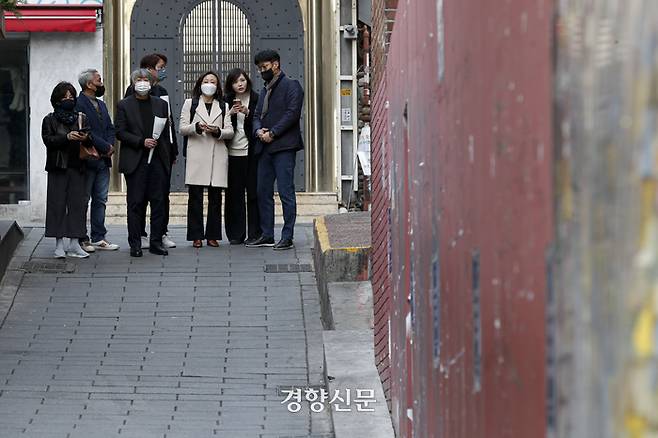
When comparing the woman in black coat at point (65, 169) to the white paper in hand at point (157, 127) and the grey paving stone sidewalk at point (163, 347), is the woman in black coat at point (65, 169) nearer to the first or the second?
the grey paving stone sidewalk at point (163, 347)

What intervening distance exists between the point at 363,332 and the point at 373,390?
140 cm

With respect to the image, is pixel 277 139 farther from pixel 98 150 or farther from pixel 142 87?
pixel 98 150

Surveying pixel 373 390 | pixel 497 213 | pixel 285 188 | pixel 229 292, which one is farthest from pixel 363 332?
pixel 497 213

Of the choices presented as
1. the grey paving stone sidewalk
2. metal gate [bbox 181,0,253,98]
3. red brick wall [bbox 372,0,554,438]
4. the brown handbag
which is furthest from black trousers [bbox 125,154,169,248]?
red brick wall [bbox 372,0,554,438]

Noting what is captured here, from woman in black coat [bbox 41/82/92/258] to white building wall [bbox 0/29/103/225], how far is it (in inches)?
259

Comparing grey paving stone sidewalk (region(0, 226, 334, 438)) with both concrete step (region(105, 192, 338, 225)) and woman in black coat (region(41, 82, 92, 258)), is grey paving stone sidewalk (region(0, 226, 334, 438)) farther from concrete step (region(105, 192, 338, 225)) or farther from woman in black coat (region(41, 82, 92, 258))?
concrete step (region(105, 192, 338, 225))

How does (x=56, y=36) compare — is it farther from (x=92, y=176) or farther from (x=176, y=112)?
(x=92, y=176)

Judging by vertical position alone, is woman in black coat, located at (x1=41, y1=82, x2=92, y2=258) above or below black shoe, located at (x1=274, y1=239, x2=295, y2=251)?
above

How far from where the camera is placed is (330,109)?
2031 cm

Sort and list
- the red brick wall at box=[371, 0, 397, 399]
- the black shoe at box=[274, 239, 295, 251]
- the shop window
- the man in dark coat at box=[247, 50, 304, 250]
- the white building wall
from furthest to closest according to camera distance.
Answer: the shop window < the white building wall < the black shoe at box=[274, 239, 295, 251] < the man in dark coat at box=[247, 50, 304, 250] < the red brick wall at box=[371, 0, 397, 399]

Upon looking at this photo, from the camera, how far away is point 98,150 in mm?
13469

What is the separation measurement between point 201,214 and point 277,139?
100 centimetres

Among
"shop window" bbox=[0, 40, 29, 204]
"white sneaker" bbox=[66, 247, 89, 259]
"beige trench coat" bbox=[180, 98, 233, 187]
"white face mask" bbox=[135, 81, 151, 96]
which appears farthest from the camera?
"shop window" bbox=[0, 40, 29, 204]

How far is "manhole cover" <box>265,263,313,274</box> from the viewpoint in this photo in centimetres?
1291
